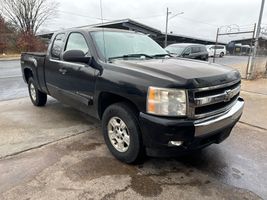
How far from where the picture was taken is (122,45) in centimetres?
408

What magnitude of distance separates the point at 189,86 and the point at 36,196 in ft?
6.68

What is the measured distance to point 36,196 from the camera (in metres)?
2.69

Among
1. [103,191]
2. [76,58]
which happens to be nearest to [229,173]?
[103,191]

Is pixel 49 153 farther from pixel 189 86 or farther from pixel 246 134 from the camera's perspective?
pixel 246 134

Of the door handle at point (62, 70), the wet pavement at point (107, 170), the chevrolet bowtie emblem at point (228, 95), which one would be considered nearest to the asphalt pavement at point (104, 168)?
the wet pavement at point (107, 170)

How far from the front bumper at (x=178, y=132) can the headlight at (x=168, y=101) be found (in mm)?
77

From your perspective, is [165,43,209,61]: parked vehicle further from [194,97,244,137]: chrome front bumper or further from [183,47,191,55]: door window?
[194,97,244,137]: chrome front bumper

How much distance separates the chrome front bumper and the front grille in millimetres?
62

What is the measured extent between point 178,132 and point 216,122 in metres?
0.55

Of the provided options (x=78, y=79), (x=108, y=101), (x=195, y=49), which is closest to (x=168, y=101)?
(x=108, y=101)

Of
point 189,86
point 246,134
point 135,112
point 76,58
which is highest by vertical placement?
point 76,58

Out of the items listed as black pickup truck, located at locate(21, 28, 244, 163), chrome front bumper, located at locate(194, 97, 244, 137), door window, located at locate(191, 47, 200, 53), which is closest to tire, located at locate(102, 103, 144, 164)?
black pickup truck, located at locate(21, 28, 244, 163)

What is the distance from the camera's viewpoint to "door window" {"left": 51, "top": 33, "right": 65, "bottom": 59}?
4.78m

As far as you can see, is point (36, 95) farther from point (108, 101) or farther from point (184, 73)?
point (184, 73)
